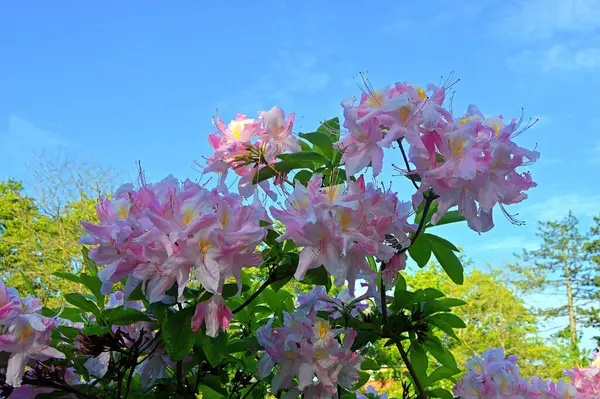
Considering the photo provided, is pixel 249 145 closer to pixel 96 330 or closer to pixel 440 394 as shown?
pixel 96 330

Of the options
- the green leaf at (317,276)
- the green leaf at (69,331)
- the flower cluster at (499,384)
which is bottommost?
the flower cluster at (499,384)

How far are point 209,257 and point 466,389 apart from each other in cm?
95

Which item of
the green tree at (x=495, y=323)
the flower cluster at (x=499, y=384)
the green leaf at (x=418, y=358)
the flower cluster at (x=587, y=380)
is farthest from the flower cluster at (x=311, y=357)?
the green tree at (x=495, y=323)

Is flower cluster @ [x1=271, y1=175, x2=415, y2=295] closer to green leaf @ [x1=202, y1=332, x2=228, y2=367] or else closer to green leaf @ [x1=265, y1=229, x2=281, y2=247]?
green leaf @ [x1=265, y1=229, x2=281, y2=247]

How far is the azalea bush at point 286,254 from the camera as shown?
1104 millimetres

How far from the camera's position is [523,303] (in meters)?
19.0

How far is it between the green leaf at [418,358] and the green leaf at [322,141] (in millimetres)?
544

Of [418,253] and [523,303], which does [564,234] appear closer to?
[523,303]

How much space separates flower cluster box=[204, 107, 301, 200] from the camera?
1492mm

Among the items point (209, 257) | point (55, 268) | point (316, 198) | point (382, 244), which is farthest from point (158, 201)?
point (55, 268)

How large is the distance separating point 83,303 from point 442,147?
907 mm

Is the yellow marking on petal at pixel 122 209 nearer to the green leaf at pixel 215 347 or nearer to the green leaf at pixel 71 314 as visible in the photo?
the green leaf at pixel 215 347

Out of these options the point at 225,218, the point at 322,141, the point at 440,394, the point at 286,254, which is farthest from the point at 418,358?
the point at 225,218

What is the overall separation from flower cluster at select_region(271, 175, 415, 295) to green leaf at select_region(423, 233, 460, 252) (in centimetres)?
23
